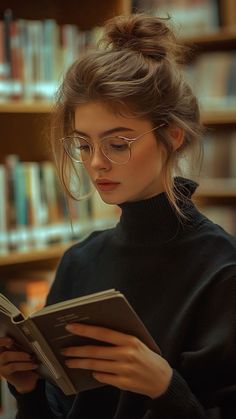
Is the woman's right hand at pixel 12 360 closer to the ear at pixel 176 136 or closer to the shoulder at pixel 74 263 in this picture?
the shoulder at pixel 74 263

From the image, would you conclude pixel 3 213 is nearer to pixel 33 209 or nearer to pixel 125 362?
pixel 33 209

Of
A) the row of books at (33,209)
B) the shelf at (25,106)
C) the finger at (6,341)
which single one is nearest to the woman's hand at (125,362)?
the finger at (6,341)

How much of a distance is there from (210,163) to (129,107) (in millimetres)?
2043

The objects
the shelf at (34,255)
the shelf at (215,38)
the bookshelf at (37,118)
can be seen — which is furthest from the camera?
the shelf at (215,38)

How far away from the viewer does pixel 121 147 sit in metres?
1.16

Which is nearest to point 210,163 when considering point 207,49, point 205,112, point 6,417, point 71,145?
point 205,112

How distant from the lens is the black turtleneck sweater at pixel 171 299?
43.3 inches

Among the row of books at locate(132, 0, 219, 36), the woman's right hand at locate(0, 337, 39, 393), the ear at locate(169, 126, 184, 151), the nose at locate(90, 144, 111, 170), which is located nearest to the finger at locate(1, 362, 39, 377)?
the woman's right hand at locate(0, 337, 39, 393)

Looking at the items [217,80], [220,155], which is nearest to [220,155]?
[220,155]

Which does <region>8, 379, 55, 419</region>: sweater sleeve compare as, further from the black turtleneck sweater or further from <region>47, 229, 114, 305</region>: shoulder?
<region>47, 229, 114, 305</region>: shoulder

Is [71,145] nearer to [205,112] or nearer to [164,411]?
[164,411]

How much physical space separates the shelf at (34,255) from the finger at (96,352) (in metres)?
1.12

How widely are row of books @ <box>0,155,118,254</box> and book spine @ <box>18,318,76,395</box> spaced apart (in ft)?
3.30

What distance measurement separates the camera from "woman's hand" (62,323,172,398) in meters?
0.98
